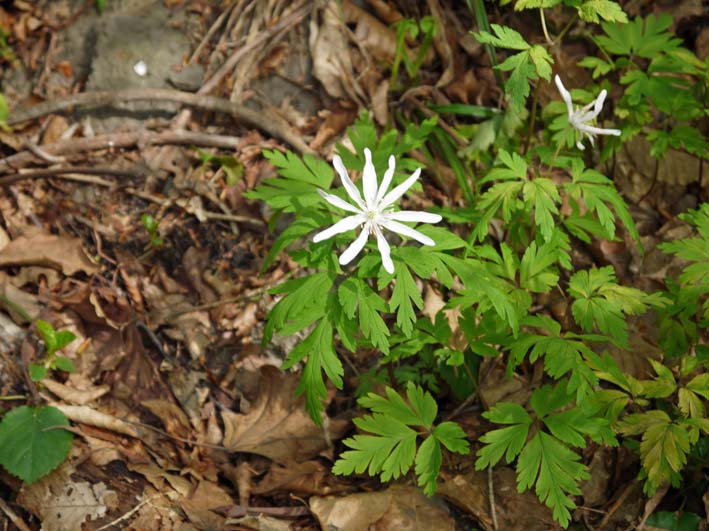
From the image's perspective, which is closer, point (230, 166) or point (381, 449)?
point (381, 449)

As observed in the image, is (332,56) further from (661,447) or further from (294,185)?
(661,447)

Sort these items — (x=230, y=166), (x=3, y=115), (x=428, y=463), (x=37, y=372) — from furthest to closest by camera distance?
(x=3, y=115)
(x=230, y=166)
(x=37, y=372)
(x=428, y=463)

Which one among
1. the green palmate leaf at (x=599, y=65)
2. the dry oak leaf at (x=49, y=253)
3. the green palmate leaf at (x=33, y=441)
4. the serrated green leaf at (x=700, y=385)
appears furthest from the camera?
the dry oak leaf at (x=49, y=253)

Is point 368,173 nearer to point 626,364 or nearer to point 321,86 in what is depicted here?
point 626,364

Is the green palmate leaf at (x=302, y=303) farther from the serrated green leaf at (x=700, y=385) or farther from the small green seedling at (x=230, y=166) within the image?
the small green seedling at (x=230, y=166)

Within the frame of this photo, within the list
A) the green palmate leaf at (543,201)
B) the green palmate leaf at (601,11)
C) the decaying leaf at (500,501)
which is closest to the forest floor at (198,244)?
the decaying leaf at (500,501)

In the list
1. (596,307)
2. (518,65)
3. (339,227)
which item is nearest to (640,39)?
(518,65)

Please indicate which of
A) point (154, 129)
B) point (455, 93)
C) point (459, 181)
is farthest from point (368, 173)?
point (154, 129)
